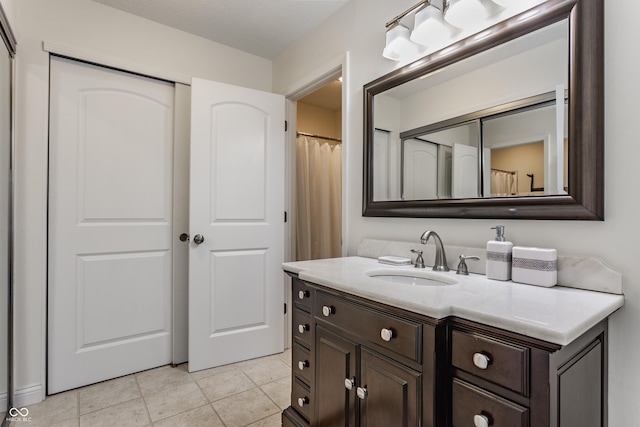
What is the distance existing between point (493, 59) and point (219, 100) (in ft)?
5.63

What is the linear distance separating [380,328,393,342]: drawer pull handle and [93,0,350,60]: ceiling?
6.23 ft

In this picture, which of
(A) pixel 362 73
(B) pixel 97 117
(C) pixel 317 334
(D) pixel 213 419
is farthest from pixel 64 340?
(A) pixel 362 73

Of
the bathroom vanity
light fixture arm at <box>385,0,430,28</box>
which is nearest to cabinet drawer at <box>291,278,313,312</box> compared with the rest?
the bathroom vanity

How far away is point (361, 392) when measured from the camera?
1075 millimetres

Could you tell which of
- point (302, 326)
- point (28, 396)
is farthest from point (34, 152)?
point (302, 326)

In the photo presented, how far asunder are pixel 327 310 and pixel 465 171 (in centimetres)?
82

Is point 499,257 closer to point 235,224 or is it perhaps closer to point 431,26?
point 431,26

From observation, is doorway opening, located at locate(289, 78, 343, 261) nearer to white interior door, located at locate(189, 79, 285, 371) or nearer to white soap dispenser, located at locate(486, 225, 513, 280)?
white interior door, located at locate(189, 79, 285, 371)

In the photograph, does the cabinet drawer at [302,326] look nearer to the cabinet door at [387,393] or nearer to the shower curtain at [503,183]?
the cabinet door at [387,393]

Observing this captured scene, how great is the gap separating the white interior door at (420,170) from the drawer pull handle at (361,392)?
0.87 m

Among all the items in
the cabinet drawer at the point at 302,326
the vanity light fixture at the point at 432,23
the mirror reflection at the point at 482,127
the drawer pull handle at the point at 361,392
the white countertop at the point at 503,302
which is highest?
the vanity light fixture at the point at 432,23

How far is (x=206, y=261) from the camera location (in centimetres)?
221

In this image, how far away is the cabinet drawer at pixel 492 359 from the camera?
73cm

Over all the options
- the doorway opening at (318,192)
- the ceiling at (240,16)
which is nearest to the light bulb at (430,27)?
the ceiling at (240,16)
